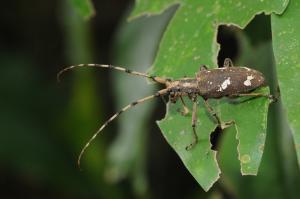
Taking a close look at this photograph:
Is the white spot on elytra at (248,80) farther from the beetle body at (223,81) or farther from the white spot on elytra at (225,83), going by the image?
the white spot on elytra at (225,83)

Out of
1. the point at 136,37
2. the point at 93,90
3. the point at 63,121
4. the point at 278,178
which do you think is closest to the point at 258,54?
the point at 278,178

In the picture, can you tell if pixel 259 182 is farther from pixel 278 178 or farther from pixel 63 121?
pixel 63 121

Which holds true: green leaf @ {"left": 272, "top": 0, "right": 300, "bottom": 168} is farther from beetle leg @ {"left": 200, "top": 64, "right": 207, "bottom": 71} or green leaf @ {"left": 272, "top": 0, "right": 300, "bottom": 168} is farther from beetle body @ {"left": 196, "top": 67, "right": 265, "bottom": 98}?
beetle leg @ {"left": 200, "top": 64, "right": 207, "bottom": 71}

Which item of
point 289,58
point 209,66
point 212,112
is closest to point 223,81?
point 209,66

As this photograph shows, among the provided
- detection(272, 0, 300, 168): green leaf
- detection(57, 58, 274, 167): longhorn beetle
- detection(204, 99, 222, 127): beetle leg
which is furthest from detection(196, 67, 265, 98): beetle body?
detection(272, 0, 300, 168): green leaf

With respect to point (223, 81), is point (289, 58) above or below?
above

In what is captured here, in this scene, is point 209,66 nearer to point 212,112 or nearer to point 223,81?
point 223,81

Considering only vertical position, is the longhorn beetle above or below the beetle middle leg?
above
